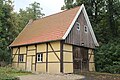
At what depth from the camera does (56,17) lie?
2512 centimetres

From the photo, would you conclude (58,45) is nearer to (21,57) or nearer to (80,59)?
(80,59)

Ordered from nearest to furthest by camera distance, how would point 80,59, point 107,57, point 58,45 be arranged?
1. point 58,45
2. point 80,59
3. point 107,57

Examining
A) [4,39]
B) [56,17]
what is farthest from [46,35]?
[4,39]

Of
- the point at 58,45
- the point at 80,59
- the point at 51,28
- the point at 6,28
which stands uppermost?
the point at 6,28

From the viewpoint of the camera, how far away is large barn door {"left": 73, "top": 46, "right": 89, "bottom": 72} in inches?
867

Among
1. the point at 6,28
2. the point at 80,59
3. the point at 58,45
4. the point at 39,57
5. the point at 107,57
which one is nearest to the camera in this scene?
the point at 58,45

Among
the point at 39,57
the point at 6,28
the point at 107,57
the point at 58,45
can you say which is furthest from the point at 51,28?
the point at 6,28

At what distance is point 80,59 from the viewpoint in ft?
75.2

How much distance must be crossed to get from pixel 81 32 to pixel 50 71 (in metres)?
5.98

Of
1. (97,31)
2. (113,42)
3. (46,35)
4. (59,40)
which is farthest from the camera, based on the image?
(97,31)

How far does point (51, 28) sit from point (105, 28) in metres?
12.1

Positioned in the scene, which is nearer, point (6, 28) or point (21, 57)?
point (21, 57)

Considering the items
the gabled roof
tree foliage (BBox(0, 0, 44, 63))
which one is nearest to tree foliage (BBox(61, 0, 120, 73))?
the gabled roof

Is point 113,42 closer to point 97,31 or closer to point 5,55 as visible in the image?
point 97,31
